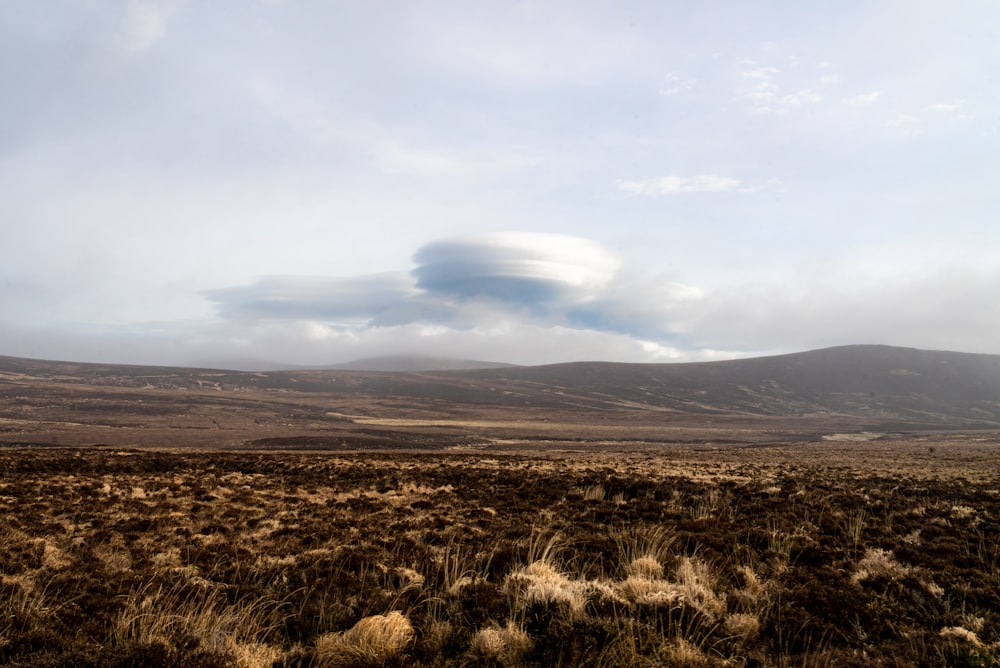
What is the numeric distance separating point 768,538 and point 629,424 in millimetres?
101225

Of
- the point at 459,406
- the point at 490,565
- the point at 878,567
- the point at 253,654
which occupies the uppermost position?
the point at 253,654

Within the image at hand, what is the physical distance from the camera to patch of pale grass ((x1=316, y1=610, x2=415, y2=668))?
458 cm

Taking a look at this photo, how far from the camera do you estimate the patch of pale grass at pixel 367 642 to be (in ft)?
15.0

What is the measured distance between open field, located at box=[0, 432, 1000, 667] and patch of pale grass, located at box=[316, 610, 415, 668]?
2 cm

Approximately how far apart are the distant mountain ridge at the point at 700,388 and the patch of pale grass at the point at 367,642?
142398mm

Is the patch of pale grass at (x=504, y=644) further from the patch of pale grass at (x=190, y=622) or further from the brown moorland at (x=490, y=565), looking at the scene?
the patch of pale grass at (x=190, y=622)

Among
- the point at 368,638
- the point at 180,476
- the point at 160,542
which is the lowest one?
the point at 180,476

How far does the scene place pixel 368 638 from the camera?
4.96 metres

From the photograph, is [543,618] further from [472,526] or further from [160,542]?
[160,542]

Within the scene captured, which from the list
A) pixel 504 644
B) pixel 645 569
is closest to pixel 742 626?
pixel 645 569

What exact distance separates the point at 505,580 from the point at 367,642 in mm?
2303

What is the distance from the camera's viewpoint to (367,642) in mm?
4891

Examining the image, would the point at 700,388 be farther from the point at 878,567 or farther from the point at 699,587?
the point at 699,587

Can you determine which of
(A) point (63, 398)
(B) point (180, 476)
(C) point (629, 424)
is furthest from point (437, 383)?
(B) point (180, 476)
